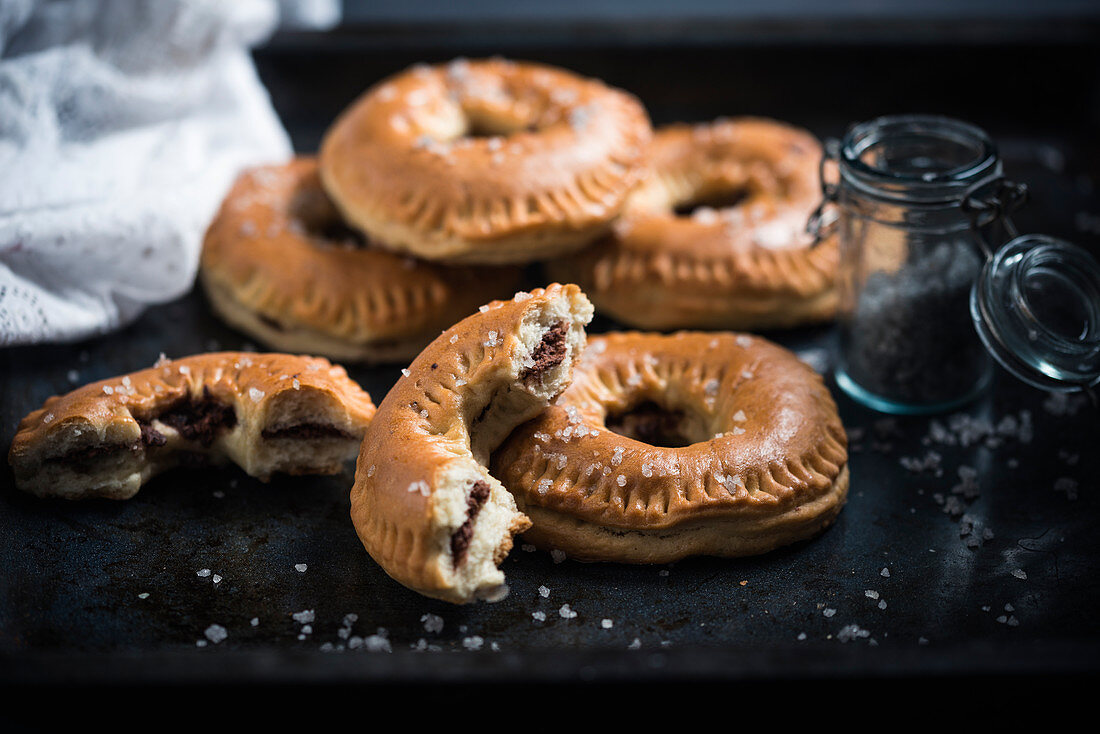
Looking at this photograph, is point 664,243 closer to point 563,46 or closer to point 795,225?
point 795,225

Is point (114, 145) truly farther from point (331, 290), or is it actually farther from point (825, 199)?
point (825, 199)

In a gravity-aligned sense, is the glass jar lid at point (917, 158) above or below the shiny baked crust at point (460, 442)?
above

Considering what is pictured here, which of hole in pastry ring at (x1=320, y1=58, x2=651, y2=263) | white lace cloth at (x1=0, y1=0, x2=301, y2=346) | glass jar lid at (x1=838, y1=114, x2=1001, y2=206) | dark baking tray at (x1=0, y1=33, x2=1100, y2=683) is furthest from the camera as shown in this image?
white lace cloth at (x1=0, y1=0, x2=301, y2=346)

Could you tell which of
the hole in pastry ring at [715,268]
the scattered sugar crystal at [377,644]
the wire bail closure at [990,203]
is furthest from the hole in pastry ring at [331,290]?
the wire bail closure at [990,203]

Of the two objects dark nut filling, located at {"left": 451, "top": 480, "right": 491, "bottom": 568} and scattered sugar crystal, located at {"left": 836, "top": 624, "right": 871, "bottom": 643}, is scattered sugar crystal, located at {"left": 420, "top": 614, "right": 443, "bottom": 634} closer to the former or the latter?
dark nut filling, located at {"left": 451, "top": 480, "right": 491, "bottom": 568}

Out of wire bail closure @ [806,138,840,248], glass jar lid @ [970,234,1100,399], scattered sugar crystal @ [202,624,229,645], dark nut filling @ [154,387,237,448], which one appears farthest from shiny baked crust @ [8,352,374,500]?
glass jar lid @ [970,234,1100,399]

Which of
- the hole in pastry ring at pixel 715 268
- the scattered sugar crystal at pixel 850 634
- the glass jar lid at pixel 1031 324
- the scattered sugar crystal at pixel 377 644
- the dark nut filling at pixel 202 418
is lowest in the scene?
the scattered sugar crystal at pixel 377 644

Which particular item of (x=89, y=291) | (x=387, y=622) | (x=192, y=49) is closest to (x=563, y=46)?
(x=192, y=49)

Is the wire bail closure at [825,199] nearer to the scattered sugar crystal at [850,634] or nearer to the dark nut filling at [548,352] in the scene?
the dark nut filling at [548,352]
